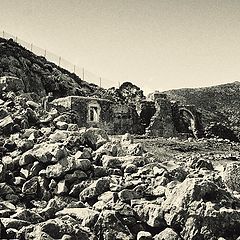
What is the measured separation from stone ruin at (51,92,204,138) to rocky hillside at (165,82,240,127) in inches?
961

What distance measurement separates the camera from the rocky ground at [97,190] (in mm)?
8711

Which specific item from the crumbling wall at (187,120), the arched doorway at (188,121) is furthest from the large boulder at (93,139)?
the arched doorway at (188,121)

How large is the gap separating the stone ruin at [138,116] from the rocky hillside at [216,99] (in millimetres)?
24403

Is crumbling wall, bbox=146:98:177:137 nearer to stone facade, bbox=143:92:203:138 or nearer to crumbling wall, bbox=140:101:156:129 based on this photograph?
stone facade, bbox=143:92:203:138

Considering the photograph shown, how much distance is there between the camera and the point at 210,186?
368 inches

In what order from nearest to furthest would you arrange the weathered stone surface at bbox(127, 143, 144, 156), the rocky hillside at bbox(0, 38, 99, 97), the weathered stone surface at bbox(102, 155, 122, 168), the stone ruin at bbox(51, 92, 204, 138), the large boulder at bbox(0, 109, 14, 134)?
the weathered stone surface at bbox(102, 155, 122, 168), the weathered stone surface at bbox(127, 143, 144, 156), the large boulder at bbox(0, 109, 14, 134), the stone ruin at bbox(51, 92, 204, 138), the rocky hillside at bbox(0, 38, 99, 97)

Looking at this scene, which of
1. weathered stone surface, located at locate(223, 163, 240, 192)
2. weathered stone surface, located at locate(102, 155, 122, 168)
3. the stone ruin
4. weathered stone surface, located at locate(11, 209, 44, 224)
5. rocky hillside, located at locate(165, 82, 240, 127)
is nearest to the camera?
weathered stone surface, located at locate(11, 209, 44, 224)

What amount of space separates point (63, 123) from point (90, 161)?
2.98 m

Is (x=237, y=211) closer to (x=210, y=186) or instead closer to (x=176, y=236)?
(x=210, y=186)

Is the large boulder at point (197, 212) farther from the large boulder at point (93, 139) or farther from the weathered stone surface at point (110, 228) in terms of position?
the large boulder at point (93, 139)

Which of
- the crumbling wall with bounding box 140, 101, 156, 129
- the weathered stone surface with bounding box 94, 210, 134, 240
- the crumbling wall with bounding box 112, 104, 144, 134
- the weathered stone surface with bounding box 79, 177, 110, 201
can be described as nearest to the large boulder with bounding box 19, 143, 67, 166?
the weathered stone surface with bounding box 79, 177, 110, 201

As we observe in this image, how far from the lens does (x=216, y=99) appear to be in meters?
68.2

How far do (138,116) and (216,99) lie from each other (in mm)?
40426

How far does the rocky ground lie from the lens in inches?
343
